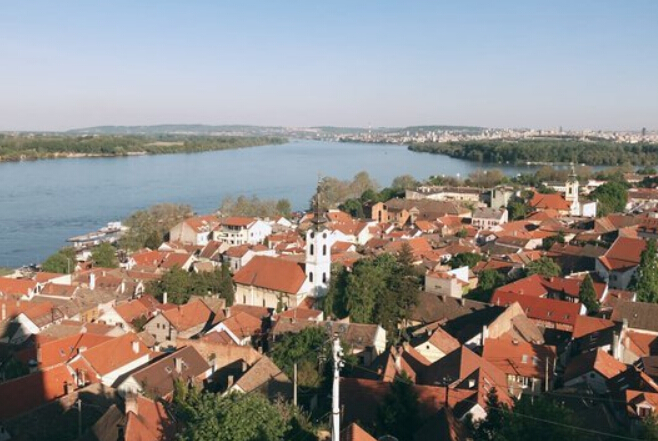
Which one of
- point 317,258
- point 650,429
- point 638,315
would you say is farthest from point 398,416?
point 317,258

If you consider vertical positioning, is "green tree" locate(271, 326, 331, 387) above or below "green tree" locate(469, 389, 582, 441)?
below

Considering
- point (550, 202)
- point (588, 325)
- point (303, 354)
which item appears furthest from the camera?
point (550, 202)

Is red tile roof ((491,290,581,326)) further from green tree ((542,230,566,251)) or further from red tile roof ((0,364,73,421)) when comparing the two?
red tile roof ((0,364,73,421))

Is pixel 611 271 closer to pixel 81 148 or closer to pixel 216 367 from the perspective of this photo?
pixel 216 367

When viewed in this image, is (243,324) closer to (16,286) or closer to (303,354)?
(303,354)

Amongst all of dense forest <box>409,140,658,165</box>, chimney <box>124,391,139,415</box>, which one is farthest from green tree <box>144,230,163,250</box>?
dense forest <box>409,140,658,165</box>

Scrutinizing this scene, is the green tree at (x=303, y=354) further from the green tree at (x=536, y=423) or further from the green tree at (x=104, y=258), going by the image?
the green tree at (x=104, y=258)

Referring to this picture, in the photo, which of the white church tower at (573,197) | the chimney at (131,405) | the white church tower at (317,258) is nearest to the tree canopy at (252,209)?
the white church tower at (573,197)
